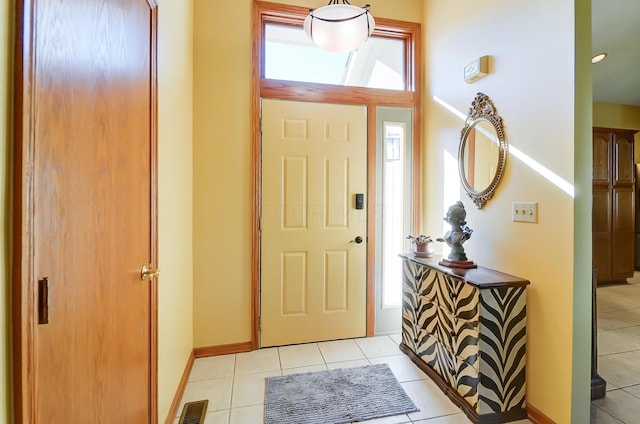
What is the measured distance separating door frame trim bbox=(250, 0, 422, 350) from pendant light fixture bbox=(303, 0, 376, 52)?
75cm

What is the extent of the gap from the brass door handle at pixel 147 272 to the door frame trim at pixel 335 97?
4.11ft

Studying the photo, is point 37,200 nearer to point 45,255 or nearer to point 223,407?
point 45,255

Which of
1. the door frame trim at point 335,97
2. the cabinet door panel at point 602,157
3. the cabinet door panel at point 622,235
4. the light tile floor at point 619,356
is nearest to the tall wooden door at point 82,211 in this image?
the door frame trim at point 335,97

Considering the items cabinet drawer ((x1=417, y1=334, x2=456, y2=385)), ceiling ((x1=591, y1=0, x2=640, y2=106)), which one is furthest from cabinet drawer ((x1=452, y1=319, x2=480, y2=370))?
ceiling ((x1=591, y1=0, x2=640, y2=106))

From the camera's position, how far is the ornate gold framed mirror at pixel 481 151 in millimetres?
2070

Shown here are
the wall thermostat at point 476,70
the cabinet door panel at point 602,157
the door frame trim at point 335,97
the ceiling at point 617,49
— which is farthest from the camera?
the cabinet door panel at point 602,157

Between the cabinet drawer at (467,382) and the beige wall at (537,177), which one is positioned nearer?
the beige wall at (537,177)

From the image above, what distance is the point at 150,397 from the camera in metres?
1.45

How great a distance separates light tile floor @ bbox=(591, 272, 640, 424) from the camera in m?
1.85

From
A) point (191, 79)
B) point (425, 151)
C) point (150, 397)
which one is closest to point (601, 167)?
point (425, 151)

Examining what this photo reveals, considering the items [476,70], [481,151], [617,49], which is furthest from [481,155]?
[617,49]

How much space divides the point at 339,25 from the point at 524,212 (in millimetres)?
1646

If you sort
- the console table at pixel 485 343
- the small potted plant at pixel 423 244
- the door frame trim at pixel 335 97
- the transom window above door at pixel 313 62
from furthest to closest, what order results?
the transom window above door at pixel 313 62
the door frame trim at pixel 335 97
the small potted plant at pixel 423 244
the console table at pixel 485 343

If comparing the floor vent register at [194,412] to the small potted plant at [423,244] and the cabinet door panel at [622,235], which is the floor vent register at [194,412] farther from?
the cabinet door panel at [622,235]
